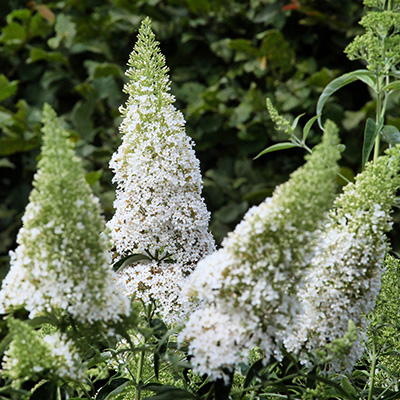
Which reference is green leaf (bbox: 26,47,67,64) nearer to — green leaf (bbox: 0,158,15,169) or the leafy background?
the leafy background

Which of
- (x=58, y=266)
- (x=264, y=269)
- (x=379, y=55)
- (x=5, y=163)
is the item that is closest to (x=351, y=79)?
(x=379, y=55)

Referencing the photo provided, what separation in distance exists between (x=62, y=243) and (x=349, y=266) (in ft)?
1.08

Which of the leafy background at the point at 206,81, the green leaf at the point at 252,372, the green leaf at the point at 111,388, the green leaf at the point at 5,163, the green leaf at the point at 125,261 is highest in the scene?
the green leaf at the point at 252,372

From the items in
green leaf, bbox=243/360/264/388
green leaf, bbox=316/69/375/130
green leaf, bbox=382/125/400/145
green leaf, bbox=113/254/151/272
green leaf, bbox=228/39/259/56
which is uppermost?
green leaf, bbox=316/69/375/130

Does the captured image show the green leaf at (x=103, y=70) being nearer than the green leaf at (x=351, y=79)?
No

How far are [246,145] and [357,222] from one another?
2453mm

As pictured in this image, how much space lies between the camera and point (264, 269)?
531 mm

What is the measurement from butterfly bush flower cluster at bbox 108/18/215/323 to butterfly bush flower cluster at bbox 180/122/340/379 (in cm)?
21

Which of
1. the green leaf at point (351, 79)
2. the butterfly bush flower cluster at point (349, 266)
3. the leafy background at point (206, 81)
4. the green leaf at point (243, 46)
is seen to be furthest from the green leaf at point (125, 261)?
the green leaf at point (243, 46)

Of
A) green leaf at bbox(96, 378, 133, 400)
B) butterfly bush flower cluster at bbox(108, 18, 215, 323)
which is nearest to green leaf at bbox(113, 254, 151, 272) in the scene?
butterfly bush flower cluster at bbox(108, 18, 215, 323)

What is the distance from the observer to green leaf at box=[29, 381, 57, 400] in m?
0.54

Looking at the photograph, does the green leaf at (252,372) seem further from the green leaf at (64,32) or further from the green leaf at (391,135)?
the green leaf at (64,32)

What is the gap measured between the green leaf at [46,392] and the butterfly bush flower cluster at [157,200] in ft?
0.73

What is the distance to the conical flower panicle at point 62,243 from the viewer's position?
526 mm
